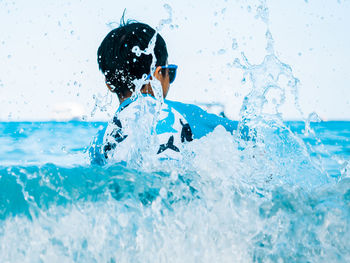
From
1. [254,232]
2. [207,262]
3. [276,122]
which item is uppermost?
[276,122]

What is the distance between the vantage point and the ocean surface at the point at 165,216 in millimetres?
1404

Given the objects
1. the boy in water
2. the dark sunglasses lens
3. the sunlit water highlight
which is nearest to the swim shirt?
the boy in water

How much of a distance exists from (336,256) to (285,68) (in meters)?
1.09

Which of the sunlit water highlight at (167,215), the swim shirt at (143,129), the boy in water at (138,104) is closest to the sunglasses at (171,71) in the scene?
the boy in water at (138,104)

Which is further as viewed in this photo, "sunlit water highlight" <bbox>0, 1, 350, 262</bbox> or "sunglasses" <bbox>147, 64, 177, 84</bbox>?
"sunglasses" <bbox>147, 64, 177, 84</bbox>

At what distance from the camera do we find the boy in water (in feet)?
6.05

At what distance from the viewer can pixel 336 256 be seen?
1.47 metres

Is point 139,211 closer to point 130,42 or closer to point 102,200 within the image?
point 102,200

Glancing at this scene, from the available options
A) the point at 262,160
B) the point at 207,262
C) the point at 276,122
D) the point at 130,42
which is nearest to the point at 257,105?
the point at 276,122

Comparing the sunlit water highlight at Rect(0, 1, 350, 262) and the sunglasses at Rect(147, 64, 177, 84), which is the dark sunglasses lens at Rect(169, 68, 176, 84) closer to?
the sunglasses at Rect(147, 64, 177, 84)

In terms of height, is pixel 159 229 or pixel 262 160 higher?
pixel 262 160

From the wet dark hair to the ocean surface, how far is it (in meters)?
0.72

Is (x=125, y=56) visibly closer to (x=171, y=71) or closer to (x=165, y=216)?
(x=171, y=71)

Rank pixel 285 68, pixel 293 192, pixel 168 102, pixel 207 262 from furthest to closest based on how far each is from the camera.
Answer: pixel 285 68, pixel 168 102, pixel 293 192, pixel 207 262
